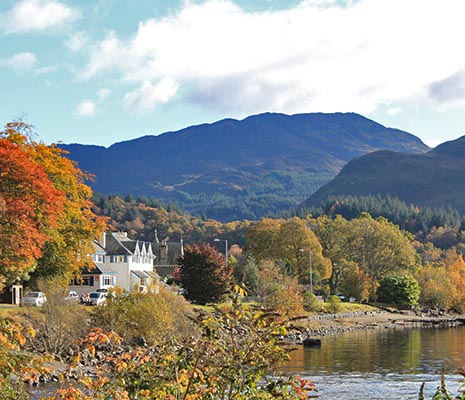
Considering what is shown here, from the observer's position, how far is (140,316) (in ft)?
179

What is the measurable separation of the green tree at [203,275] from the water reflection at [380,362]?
12.5 meters

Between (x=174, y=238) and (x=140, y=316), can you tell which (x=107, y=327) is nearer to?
(x=140, y=316)

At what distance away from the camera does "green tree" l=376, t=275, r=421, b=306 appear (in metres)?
113

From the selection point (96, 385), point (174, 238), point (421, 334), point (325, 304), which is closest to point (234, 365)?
point (96, 385)

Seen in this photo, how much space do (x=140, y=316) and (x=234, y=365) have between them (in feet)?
148

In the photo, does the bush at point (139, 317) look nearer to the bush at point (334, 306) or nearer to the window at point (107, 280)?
the window at point (107, 280)

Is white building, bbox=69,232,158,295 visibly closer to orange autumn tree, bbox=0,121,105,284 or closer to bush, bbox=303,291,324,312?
bush, bbox=303,291,324,312

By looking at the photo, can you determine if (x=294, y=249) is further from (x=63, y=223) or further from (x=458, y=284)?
(x=63, y=223)

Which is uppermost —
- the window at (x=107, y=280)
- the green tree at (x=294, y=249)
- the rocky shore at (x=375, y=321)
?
the green tree at (x=294, y=249)

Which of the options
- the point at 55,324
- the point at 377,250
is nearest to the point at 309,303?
the point at 377,250

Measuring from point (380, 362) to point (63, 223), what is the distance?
27.8 metres

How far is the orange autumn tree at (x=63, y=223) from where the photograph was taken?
59.9m

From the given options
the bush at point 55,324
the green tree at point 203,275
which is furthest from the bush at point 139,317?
the green tree at point 203,275

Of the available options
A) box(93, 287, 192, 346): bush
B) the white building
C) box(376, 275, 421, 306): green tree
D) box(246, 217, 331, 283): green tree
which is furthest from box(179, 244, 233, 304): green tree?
box(376, 275, 421, 306): green tree
